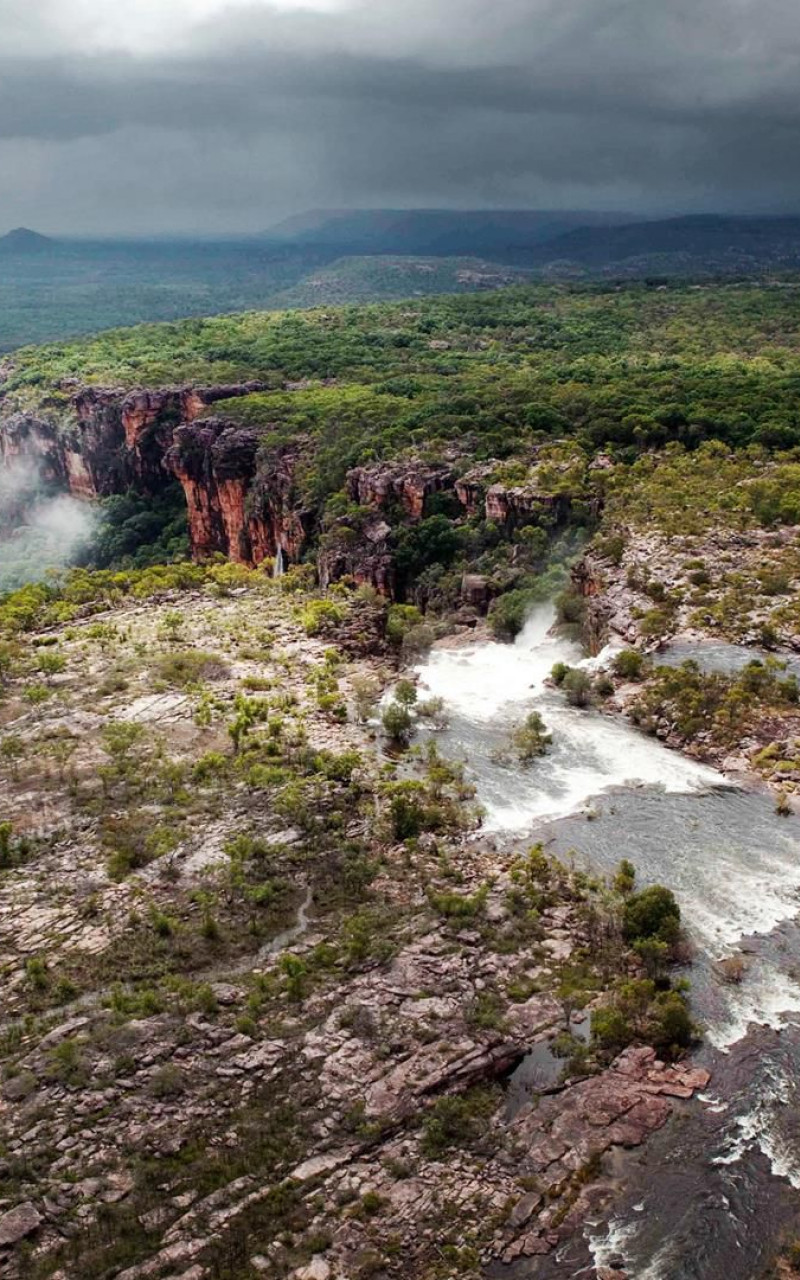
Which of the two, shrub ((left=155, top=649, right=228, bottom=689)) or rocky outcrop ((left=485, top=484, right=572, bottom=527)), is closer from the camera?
shrub ((left=155, top=649, right=228, bottom=689))

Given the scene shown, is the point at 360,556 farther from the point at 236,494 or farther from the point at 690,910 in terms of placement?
the point at 690,910

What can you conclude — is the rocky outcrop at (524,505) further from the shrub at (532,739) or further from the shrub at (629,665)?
the shrub at (532,739)

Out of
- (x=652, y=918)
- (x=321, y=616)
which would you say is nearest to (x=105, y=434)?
(x=321, y=616)

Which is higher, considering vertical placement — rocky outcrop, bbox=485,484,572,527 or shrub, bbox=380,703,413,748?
rocky outcrop, bbox=485,484,572,527

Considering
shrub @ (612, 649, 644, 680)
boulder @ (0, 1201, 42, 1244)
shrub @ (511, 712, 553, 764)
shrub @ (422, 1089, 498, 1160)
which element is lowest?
shrub @ (422, 1089, 498, 1160)

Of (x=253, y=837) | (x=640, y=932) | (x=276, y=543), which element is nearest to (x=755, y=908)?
(x=640, y=932)

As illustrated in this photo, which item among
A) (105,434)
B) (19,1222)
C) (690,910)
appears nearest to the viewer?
(19,1222)

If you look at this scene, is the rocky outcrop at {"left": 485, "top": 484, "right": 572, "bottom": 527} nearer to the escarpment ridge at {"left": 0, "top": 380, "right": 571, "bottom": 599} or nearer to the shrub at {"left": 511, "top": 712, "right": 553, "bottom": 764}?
the escarpment ridge at {"left": 0, "top": 380, "right": 571, "bottom": 599}

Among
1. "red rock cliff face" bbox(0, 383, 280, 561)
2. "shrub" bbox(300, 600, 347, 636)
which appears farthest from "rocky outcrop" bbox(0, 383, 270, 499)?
"shrub" bbox(300, 600, 347, 636)

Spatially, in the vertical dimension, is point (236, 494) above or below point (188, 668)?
above
